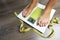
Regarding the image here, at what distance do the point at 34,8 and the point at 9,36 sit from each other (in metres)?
0.39

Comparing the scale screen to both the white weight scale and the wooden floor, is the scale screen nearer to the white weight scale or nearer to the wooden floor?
the white weight scale

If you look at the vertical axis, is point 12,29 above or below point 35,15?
below

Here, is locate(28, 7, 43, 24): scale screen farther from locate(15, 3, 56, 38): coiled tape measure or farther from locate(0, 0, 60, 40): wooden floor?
locate(0, 0, 60, 40): wooden floor

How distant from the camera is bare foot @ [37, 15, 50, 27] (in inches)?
46.2

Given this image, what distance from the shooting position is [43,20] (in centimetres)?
118

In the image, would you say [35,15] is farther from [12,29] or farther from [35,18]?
[12,29]

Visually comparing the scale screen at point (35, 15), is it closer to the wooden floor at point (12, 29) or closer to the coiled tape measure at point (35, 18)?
the coiled tape measure at point (35, 18)

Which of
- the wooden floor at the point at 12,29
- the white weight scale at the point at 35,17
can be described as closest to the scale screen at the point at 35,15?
the white weight scale at the point at 35,17

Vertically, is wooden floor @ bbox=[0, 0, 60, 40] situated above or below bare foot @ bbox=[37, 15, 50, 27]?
below

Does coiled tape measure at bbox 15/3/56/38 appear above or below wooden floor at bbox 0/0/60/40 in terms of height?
above

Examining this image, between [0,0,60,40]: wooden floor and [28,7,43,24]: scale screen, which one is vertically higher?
[28,7,43,24]: scale screen

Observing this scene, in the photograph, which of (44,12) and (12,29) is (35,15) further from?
(12,29)

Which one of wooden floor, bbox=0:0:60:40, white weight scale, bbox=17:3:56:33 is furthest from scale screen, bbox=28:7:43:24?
wooden floor, bbox=0:0:60:40

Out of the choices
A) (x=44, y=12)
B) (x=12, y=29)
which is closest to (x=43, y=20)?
(x=44, y=12)
